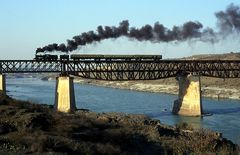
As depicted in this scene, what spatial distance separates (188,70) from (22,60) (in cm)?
2835

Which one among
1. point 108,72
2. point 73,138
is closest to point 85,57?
point 108,72

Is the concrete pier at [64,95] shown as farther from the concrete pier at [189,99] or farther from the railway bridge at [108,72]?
the concrete pier at [189,99]

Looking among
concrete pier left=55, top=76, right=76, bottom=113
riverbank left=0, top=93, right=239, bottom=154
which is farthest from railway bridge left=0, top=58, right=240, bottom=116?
riverbank left=0, top=93, right=239, bottom=154

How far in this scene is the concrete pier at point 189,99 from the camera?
77.2 metres

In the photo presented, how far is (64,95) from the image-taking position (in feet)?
217

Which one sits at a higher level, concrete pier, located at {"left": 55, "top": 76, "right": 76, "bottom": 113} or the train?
the train

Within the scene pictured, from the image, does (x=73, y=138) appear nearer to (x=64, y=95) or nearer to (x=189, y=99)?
(x=64, y=95)

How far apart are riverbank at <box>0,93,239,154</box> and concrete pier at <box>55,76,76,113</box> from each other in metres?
37.6

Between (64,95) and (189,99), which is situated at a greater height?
(64,95)

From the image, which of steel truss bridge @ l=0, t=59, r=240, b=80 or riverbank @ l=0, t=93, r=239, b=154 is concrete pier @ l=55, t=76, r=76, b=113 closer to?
steel truss bridge @ l=0, t=59, r=240, b=80

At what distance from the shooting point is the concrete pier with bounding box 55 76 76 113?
65.3 meters

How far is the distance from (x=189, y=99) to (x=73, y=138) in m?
59.5

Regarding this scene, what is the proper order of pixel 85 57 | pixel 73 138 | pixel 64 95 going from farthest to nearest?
pixel 85 57 < pixel 64 95 < pixel 73 138

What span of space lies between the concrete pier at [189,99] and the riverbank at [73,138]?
50038mm
